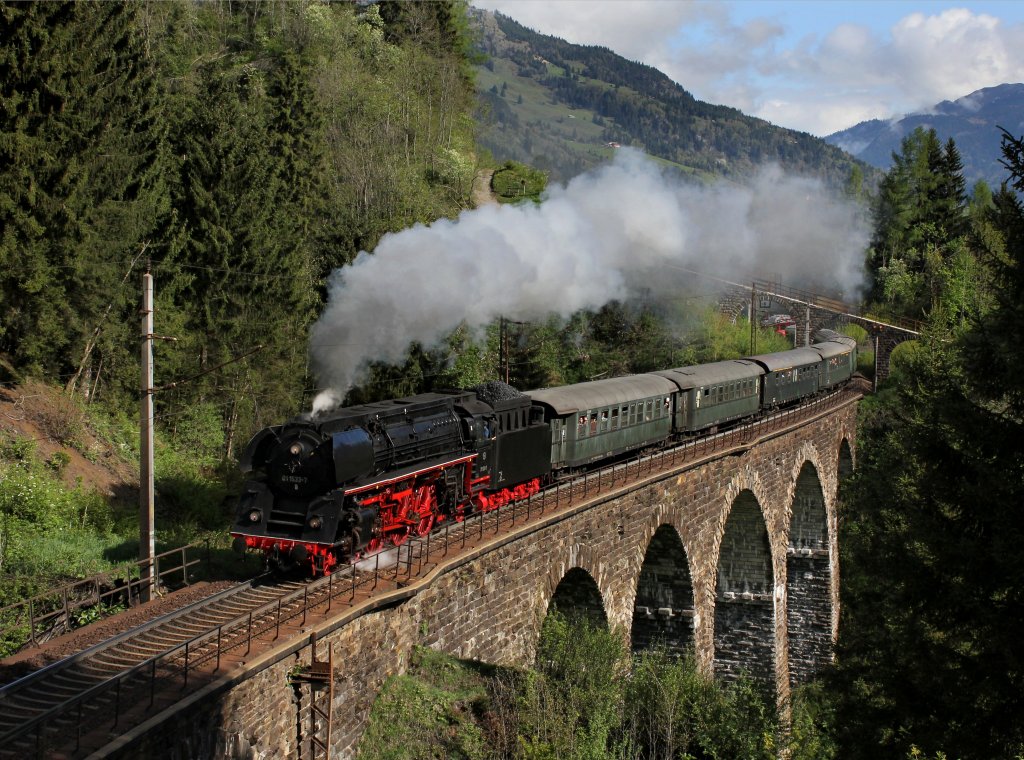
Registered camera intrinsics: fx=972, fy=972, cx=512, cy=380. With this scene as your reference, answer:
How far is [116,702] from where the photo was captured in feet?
36.7

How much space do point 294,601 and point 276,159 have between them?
24.7m

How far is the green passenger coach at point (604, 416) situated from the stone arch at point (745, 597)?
4.92 meters

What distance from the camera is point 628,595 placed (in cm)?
2375

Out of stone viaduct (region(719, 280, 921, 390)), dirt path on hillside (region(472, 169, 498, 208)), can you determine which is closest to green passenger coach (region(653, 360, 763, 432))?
dirt path on hillside (region(472, 169, 498, 208))

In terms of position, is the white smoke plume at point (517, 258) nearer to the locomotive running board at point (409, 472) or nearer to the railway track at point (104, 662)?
the locomotive running board at point (409, 472)

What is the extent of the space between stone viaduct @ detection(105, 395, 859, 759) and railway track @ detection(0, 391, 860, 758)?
42 cm

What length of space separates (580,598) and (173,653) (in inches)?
452

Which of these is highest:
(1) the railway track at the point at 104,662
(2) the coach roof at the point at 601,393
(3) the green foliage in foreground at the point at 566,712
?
(2) the coach roof at the point at 601,393

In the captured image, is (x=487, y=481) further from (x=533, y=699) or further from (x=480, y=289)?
(x=533, y=699)

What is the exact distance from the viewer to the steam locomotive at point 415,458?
16.6 metres

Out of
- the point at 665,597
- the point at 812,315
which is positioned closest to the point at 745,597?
the point at 665,597

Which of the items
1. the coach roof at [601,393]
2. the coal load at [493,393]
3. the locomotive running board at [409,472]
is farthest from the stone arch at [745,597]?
the locomotive running board at [409,472]

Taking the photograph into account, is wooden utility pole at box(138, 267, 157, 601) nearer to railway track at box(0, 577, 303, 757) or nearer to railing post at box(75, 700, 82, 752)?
railway track at box(0, 577, 303, 757)

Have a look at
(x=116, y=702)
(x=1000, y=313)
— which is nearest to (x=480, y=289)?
(x=1000, y=313)
